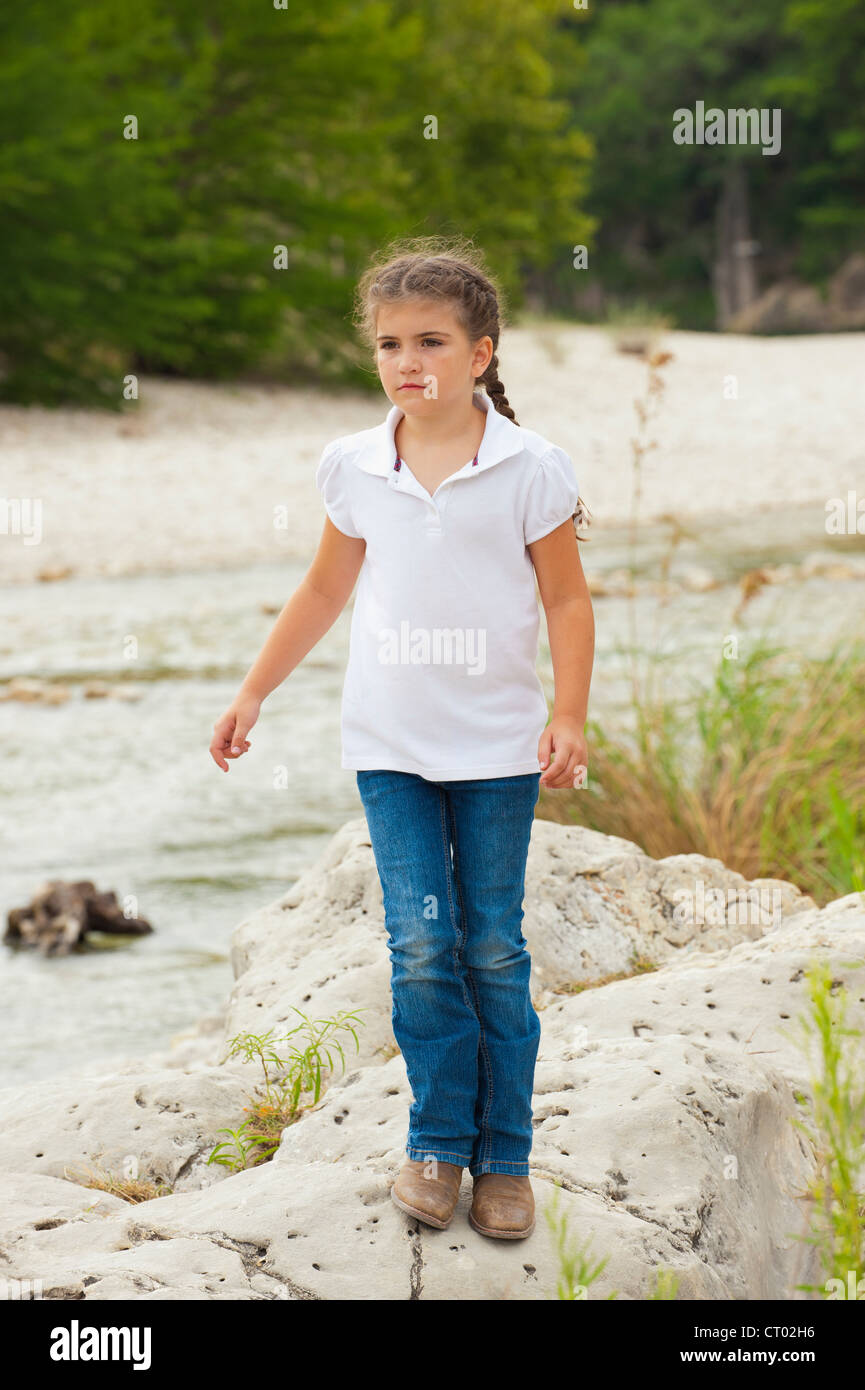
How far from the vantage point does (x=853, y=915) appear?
3131 millimetres

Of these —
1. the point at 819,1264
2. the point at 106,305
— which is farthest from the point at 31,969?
the point at 106,305

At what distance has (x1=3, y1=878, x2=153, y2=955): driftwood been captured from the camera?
4668mm

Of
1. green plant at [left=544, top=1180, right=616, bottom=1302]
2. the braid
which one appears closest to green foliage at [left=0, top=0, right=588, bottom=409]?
the braid

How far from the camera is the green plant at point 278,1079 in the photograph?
2643 millimetres

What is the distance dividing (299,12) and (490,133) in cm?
813

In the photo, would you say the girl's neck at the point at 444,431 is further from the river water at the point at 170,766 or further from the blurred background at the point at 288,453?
the river water at the point at 170,766

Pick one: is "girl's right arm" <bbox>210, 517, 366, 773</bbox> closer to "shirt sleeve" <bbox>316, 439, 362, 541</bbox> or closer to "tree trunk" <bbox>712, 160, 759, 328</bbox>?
"shirt sleeve" <bbox>316, 439, 362, 541</bbox>

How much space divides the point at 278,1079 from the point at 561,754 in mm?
1100

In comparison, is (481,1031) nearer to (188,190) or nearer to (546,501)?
(546,501)

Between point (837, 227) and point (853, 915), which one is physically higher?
point (837, 227)

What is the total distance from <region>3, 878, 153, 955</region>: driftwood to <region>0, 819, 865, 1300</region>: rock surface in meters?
1.35

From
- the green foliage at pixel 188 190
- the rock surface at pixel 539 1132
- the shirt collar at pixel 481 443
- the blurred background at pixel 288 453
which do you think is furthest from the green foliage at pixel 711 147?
the shirt collar at pixel 481 443

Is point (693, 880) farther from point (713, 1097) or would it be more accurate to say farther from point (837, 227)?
point (837, 227)

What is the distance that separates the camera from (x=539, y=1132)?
2.45m
